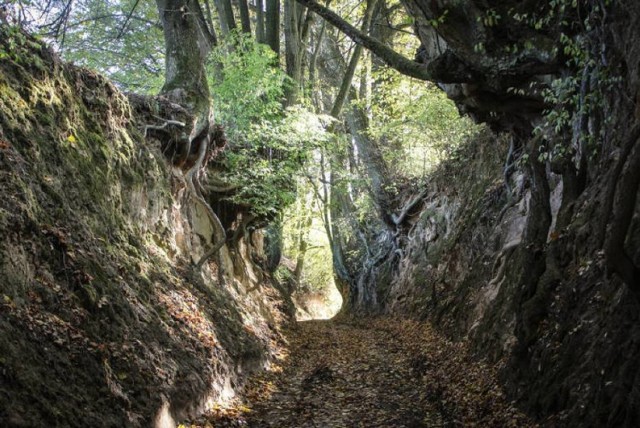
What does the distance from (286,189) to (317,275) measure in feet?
73.7

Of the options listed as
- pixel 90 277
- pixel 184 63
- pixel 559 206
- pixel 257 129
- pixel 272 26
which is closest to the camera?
pixel 90 277

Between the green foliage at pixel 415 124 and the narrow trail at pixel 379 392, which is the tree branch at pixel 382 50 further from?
the green foliage at pixel 415 124

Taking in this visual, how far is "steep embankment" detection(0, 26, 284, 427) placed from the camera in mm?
A: 4461

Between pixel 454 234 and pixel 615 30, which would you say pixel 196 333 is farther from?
pixel 454 234

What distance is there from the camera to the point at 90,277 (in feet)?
19.1

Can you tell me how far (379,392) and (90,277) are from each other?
16.8 feet

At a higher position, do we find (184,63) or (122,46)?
(122,46)

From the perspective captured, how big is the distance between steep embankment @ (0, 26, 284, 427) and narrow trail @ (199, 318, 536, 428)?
64cm

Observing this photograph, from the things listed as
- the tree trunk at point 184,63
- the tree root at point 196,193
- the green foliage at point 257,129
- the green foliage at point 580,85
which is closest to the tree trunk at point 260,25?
the green foliage at point 257,129

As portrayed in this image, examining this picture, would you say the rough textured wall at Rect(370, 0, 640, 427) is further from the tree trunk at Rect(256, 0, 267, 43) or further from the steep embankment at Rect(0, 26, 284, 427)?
the tree trunk at Rect(256, 0, 267, 43)

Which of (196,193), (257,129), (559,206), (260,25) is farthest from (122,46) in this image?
(559,206)

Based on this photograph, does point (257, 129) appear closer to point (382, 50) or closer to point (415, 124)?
point (382, 50)

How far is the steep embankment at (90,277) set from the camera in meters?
4.46

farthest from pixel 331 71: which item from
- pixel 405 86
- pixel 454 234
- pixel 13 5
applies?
pixel 13 5
